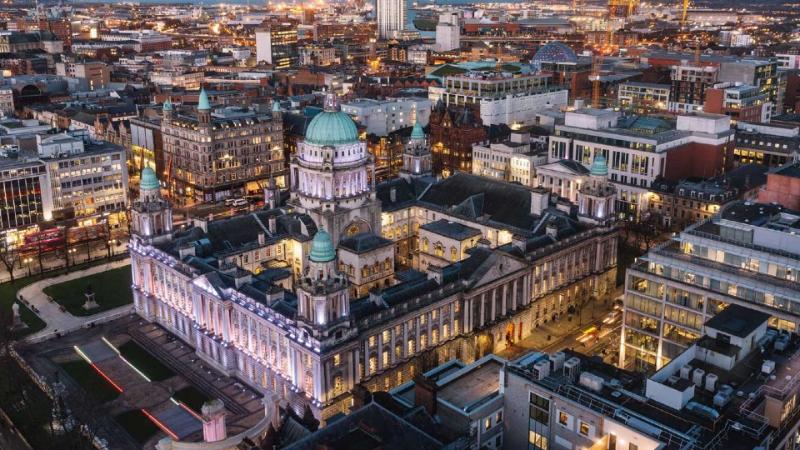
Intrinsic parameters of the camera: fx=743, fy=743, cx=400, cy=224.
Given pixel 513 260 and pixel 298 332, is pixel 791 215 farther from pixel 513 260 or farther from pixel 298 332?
pixel 298 332

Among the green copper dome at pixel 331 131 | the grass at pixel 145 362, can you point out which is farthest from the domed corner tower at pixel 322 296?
the green copper dome at pixel 331 131

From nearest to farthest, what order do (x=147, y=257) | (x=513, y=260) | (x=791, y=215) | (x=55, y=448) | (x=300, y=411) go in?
(x=55, y=448) < (x=300, y=411) < (x=791, y=215) < (x=513, y=260) < (x=147, y=257)

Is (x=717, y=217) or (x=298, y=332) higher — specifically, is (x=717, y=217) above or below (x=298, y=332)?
above

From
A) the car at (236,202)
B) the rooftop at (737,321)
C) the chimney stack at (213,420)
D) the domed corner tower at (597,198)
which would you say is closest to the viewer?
the chimney stack at (213,420)

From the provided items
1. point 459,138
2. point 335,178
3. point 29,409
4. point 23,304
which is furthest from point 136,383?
point 459,138

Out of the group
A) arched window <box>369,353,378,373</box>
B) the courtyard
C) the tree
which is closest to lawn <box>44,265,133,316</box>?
the courtyard

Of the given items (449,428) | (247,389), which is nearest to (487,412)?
(449,428)

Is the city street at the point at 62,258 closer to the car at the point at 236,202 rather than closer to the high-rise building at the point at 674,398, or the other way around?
the car at the point at 236,202
